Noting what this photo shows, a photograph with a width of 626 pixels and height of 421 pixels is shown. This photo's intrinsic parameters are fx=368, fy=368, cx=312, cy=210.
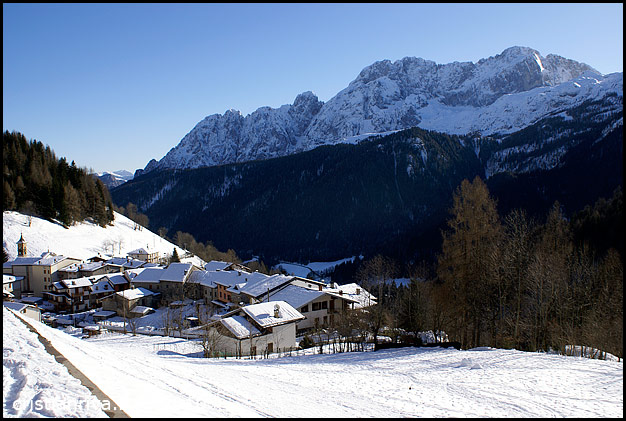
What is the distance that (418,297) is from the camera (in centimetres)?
2666

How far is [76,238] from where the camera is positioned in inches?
2719

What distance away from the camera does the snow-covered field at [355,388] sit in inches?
299

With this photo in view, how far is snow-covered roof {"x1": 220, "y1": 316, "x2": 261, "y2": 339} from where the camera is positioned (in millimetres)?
27331

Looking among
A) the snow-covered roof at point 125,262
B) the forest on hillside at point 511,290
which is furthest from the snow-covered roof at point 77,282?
the forest on hillside at point 511,290

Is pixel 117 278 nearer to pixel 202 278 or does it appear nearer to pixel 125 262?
pixel 125 262

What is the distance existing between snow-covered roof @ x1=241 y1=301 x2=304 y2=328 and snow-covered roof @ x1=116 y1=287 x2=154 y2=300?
2702 cm

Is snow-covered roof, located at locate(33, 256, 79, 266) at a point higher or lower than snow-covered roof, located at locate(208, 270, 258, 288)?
higher

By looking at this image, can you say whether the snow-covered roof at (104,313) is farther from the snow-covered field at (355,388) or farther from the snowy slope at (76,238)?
the snow-covered field at (355,388)

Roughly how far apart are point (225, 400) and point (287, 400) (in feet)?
5.02

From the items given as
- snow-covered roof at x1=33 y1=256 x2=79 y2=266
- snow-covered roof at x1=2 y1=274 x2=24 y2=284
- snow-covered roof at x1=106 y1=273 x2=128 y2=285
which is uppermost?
snow-covered roof at x1=33 y1=256 x2=79 y2=266

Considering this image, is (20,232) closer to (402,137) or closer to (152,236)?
(152,236)

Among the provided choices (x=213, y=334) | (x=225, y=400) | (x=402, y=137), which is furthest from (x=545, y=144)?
(x=225, y=400)

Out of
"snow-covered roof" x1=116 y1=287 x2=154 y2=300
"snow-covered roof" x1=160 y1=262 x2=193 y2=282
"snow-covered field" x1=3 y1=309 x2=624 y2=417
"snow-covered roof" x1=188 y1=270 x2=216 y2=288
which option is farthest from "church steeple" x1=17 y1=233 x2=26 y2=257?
"snow-covered field" x1=3 y1=309 x2=624 y2=417

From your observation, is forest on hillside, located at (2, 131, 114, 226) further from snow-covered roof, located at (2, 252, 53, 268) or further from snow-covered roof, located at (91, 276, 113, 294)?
snow-covered roof, located at (91, 276, 113, 294)
